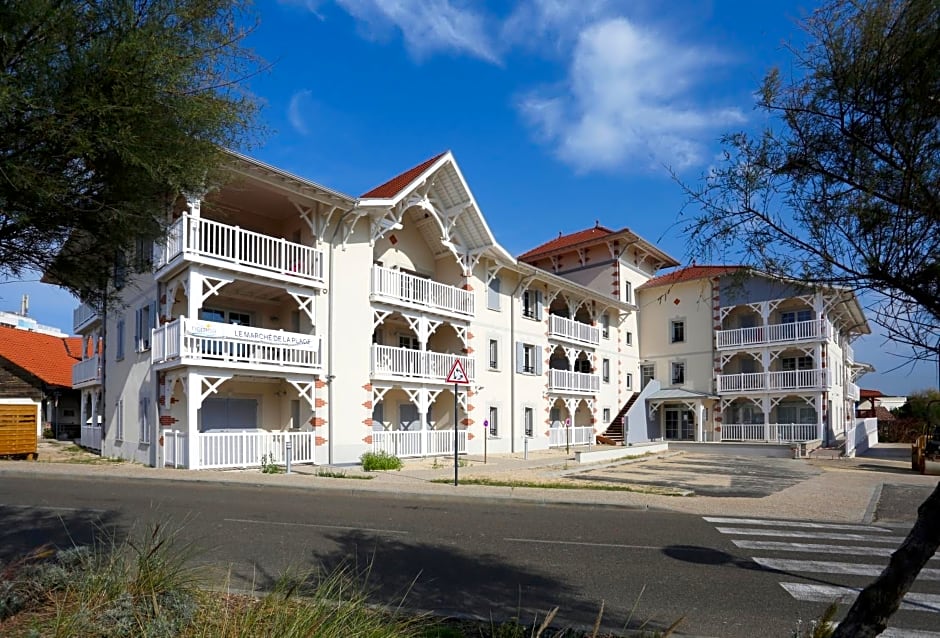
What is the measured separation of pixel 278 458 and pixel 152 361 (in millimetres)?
4660

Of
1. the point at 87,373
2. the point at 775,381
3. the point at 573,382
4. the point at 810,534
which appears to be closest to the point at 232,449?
the point at 87,373

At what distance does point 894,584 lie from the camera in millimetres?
3416

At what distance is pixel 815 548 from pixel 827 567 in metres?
1.30

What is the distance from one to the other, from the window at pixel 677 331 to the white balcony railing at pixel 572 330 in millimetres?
6023

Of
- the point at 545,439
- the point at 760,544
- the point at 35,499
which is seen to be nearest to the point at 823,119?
the point at 760,544

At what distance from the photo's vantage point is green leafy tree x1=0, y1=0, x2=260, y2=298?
4789mm

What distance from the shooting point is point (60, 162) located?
510 cm

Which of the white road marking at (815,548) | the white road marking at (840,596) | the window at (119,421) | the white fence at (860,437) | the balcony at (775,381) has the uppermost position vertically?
the balcony at (775,381)

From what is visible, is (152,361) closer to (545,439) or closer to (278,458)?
(278,458)

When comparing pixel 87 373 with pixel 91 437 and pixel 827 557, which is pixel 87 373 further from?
pixel 827 557

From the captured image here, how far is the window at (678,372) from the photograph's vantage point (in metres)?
37.9

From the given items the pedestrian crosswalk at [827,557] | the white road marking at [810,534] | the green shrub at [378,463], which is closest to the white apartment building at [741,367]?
the green shrub at [378,463]

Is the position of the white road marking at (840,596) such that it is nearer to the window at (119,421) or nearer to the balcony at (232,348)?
the balcony at (232,348)

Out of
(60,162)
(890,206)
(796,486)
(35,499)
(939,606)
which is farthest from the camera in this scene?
(796,486)
